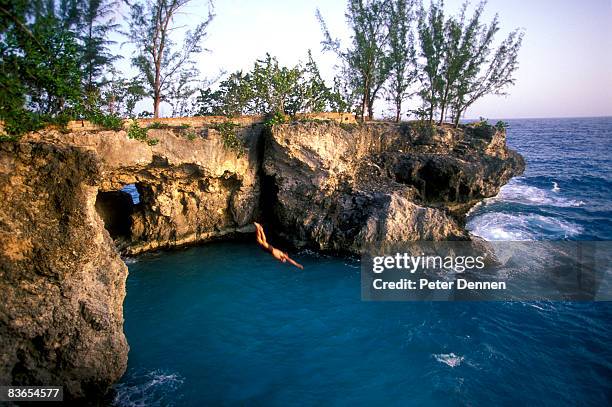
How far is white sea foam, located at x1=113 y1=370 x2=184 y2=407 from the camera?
34.0 ft

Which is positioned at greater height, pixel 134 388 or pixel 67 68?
pixel 67 68

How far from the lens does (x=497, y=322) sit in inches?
573

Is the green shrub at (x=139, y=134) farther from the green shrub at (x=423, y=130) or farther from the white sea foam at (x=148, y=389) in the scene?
the green shrub at (x=423, y=130)

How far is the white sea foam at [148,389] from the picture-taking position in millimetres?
10359

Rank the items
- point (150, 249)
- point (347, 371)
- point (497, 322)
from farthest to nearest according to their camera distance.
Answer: point (150, 249) → point (497, 322) → point (347, 371)

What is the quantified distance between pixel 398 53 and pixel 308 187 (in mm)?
16213

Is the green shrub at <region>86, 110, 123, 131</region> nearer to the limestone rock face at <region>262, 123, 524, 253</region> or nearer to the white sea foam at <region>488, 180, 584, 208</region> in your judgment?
the limestone rock face at <region>262, 123, 524, 253</region>

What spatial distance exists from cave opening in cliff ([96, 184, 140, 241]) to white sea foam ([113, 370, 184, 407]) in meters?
11.7

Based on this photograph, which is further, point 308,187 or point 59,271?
point 308,187

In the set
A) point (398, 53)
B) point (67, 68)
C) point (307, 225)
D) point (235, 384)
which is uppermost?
point (398, 53)

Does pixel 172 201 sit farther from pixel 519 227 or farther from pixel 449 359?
pixel 519 227

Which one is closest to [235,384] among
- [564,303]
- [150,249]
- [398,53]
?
[150,249]

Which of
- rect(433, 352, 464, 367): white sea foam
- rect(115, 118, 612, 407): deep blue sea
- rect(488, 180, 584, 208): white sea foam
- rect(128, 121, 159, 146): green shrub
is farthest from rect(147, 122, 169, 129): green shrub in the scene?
rect(488, 180, 584, 208): white sea foam

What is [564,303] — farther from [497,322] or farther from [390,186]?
[390,186]
